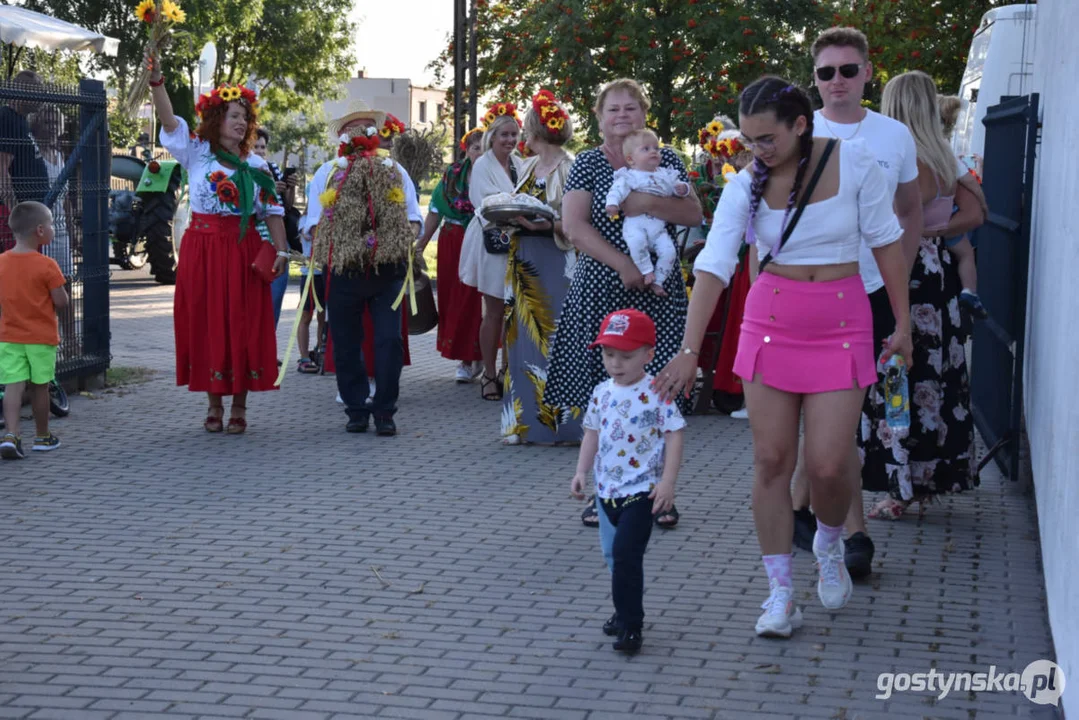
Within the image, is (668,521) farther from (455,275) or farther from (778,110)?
(455,275)

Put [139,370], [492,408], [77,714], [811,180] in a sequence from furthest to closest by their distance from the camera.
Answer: [139,370] < [492,408] < [811,180] < [77,714]

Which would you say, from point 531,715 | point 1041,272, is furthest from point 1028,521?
point 531,715

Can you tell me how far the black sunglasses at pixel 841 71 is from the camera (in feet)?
18.6

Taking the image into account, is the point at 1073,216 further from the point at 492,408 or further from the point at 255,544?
the point at 492,408

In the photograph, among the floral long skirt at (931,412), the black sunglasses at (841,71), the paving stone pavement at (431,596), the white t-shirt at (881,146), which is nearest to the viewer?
the paving stone pavement at (431,596)

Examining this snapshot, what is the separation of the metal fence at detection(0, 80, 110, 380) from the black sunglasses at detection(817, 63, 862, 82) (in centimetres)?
587

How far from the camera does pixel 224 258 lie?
8.98 meters

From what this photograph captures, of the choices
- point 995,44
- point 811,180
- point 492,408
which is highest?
point 995,44

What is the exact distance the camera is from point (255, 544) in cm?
636

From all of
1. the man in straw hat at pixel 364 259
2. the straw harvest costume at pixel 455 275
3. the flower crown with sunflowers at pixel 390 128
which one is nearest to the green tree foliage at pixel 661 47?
the straw harvest costume at pixel 455 275

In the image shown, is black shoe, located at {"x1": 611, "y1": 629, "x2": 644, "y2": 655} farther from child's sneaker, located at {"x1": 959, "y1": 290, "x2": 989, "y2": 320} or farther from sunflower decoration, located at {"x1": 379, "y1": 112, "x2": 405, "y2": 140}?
sunflower decoration, located at {"x1": 379, "y1": 112, "x2": 405, "y2": 140}

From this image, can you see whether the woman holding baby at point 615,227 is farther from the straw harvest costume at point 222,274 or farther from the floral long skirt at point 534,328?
the straw harvest costume at point 222,274

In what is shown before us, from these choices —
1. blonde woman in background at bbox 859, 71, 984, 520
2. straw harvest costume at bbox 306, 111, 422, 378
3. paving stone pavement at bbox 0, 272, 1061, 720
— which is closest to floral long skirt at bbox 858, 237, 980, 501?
blonde woman in background at bbox 859, 71, 984, 520

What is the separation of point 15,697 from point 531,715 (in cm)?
163
